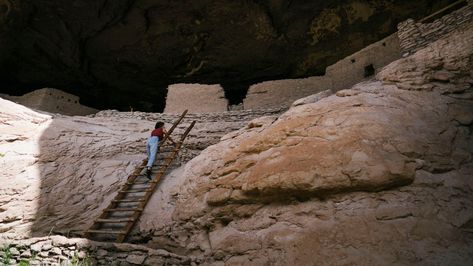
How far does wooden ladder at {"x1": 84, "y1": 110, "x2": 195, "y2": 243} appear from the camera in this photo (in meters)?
5.03

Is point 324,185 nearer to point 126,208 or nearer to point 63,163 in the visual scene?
point 126,208

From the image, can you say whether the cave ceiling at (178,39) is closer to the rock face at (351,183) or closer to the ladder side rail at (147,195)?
the rock face at (351,183)

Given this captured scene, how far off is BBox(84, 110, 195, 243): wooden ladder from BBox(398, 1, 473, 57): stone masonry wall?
20.9ft

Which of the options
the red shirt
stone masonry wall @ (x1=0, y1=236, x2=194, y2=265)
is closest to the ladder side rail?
the red shirt

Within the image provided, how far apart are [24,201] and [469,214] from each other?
673 centimetres

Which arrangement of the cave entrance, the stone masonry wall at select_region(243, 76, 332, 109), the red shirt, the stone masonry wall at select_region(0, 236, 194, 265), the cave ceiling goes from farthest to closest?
the cave entrance < the stone masonry wall at select_region(243, 76, 332, 109) < the cave ceiling < the red shirt < the stone masonry wall at select_region(0, 236, 194, 265)

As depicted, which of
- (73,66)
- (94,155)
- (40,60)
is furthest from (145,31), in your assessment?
(94,155)

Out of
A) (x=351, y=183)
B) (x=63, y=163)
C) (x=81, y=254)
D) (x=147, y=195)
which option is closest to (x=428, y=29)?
(x=351, y=183)

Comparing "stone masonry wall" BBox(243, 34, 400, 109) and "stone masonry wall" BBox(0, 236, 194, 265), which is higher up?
"stone masonry wall" BBox(243, 34, 400, 109)

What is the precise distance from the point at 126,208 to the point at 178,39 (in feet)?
29.7

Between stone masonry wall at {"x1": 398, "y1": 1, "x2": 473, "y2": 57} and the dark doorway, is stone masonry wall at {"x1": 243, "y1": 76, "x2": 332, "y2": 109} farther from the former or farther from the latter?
stone masonry wall at {"x1": 398, "y1": 1, "x2": 473, "y2": 57}

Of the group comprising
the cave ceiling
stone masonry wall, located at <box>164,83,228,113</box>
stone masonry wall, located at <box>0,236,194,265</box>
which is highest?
the cave ceiling

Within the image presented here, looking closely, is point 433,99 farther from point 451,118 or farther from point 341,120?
point 341,120

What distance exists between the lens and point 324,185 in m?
4.01
